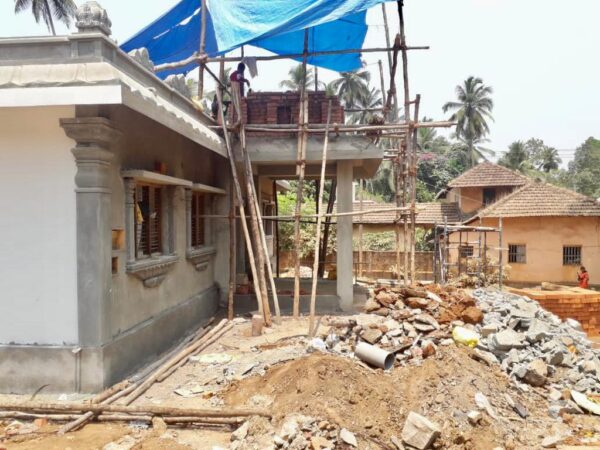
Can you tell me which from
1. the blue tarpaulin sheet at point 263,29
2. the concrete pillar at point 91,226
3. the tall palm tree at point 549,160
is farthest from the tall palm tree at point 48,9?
the tall palm tree at point 549,160

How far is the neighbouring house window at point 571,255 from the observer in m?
20.2

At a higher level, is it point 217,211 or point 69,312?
point 217,211

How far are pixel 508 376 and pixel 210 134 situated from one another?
6.36 m

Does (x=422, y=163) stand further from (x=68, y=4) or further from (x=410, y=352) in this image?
(x=410, y=352)

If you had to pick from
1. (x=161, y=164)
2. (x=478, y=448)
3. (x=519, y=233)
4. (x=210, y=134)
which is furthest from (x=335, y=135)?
(x=519, y=233)

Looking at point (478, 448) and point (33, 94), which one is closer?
point (478, 448)

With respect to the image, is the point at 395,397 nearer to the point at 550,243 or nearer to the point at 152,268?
the point at 152,268

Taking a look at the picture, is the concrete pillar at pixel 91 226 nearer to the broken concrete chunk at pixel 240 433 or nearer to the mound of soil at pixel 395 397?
the mound of soil at pixel 395 397

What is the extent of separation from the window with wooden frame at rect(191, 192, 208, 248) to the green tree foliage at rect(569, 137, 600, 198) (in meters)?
34.3

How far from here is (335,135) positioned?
9445 mm

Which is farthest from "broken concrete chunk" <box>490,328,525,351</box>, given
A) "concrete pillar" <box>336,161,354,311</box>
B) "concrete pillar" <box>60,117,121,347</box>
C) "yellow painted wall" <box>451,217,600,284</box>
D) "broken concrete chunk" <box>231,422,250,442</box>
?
"yellow painted wall" <box>451,217,600,284</box>

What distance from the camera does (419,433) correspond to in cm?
443

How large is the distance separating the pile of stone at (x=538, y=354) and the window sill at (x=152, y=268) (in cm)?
499

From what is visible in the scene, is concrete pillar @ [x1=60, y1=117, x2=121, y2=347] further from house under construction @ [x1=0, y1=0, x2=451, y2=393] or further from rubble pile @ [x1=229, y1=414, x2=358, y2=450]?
rubble pile @ [x1=229, y1=414, x2=358, y2=450]
